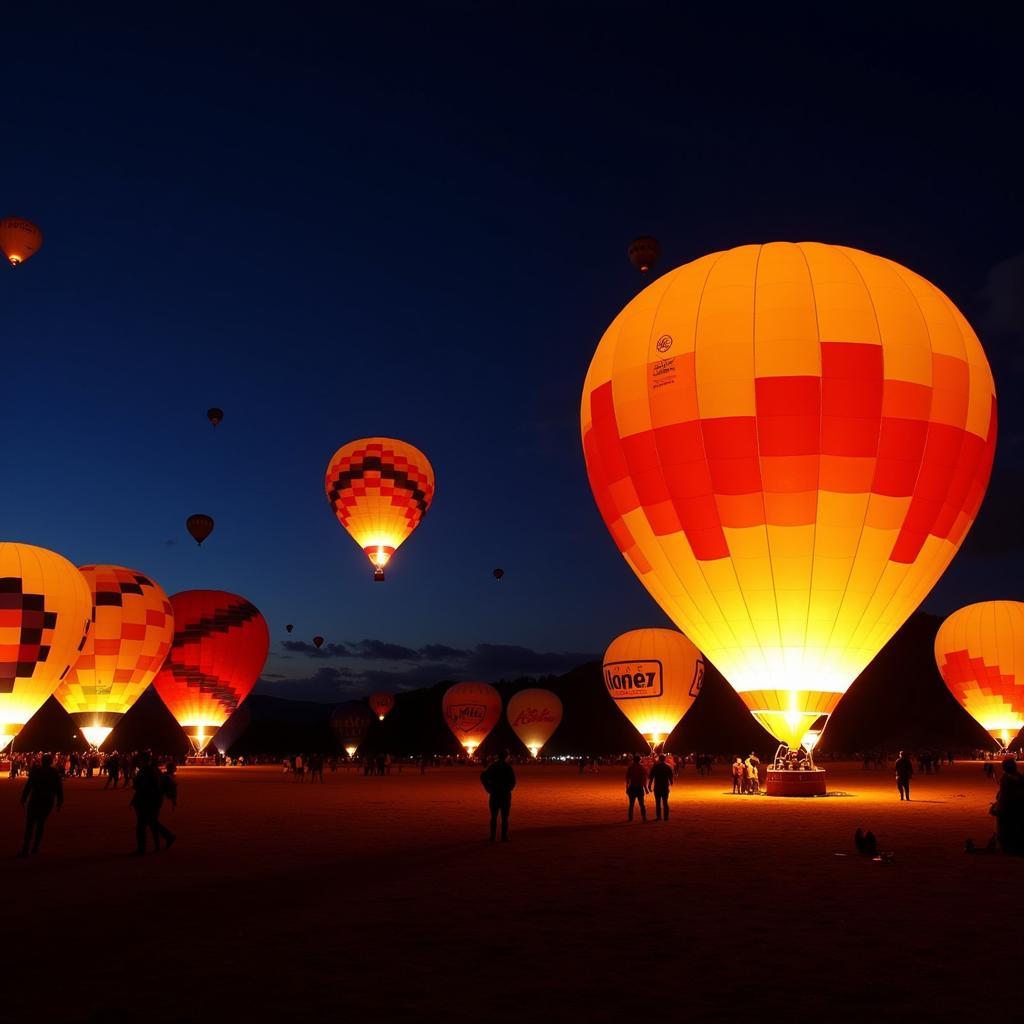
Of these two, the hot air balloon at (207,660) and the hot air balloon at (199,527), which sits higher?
the hot air balloon at (199,527)

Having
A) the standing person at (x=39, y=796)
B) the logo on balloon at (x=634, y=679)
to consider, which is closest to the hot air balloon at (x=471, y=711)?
the logo on balloon at (x=634, y=679)

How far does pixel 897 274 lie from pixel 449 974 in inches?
687

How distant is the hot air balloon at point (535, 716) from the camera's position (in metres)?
64.6

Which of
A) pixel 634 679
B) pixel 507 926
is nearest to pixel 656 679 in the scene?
pixel 634 679

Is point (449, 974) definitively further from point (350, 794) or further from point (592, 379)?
point (350, 794)

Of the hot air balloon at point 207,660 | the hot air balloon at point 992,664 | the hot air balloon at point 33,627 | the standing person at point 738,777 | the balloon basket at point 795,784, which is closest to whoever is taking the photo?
the balloon basket at point 795,784

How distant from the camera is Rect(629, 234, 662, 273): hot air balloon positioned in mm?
31484

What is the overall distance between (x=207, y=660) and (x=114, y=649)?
643 cm

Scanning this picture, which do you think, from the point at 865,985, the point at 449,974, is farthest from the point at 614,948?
the point at 865,985

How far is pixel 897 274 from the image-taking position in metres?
19.1

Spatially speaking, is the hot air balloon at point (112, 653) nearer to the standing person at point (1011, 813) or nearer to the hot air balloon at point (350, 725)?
the standing person at point (1011, 813)

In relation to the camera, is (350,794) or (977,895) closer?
(977,895)

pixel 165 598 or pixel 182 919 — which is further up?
pixel 165 598

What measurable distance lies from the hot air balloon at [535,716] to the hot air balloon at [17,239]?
4288 centimetres
